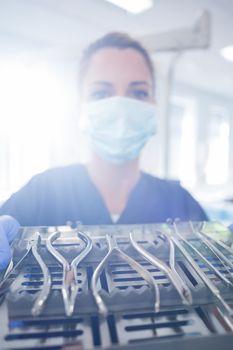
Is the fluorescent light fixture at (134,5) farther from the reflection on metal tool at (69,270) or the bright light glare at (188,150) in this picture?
the bright light glare at (188,150)

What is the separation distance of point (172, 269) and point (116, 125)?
49 centimetres

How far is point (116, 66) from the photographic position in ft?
2.11

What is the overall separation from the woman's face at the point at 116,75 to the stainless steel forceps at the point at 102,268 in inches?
17.1

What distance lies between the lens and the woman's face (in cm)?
65

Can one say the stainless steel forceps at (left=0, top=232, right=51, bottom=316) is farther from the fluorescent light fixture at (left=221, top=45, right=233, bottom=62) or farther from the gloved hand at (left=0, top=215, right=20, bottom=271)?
the fluorescent light fixture at (left=221, top=45, right=233, bottom=62)

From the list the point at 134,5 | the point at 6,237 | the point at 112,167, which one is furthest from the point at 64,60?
the point at 6,237

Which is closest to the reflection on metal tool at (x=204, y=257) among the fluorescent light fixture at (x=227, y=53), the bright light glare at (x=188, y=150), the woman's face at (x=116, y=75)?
the woman's face at (x=116, y=75)

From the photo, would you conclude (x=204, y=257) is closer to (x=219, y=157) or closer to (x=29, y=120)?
(x=29, y=120)

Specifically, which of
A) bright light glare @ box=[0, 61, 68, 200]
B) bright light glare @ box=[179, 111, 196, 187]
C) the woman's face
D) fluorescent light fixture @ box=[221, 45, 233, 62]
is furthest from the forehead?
bright light glare @ box=[179, 111, 196, 187]

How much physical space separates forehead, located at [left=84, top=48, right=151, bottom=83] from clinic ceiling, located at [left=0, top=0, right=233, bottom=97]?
557mm

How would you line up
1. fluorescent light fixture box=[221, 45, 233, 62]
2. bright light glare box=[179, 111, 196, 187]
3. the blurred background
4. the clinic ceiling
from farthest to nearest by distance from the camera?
bright light glare box=[179, 111, 196, 187], fluorescent light fixture box=[221, 45, 233, 62], the clinic ceiling, the blurred background

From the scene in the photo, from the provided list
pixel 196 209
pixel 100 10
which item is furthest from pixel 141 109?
pixel 100 10

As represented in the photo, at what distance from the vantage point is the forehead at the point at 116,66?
0.64 m

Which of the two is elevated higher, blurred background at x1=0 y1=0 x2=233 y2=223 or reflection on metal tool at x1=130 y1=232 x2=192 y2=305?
blurred background at x1=0 y1=0 x2=233 y2=223
